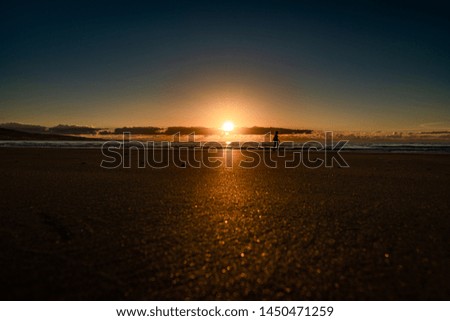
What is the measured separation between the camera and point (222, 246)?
2773 millimetres

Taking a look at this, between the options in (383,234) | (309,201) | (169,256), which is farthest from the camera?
(309,201)

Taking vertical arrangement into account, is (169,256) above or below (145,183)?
below

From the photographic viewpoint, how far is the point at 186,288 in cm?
208

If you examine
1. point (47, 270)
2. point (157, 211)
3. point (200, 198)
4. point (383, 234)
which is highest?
→ point (200, 198)

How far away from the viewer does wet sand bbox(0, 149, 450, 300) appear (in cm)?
209

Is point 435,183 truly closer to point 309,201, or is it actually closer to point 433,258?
point 309,201

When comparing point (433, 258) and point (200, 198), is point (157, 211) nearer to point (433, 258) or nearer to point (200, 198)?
point (200, 198)

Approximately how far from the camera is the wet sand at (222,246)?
6.85 ft

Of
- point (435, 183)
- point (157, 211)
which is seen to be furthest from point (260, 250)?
point (435, 183)

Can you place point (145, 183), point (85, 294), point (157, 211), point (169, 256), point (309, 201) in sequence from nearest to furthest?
1. point (85, 294)
2. point (169, 256)
3. point (157, 211)
4. point (309, 201)
5. point (145, 183)

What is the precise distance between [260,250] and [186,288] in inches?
34.9

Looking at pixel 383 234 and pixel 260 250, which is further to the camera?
pixel 383 234

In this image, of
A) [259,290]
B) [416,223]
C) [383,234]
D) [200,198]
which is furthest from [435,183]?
[259,290]

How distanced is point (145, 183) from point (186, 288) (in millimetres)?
4470
